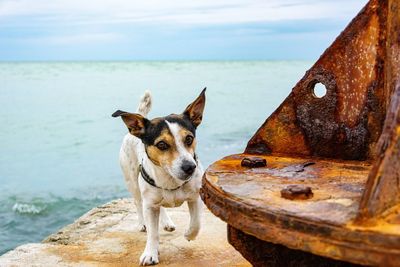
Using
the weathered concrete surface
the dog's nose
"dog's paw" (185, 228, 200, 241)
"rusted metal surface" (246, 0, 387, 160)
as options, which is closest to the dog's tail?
the weathered concrete surface

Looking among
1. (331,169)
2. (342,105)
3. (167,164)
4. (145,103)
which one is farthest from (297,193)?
(145,103)

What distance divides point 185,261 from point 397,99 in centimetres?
294

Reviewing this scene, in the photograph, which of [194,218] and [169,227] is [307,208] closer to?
[194,218]

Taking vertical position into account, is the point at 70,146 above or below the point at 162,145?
below

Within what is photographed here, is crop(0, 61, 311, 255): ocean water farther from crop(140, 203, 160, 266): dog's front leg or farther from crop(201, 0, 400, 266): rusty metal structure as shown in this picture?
crop(201, 0, 400, 266): rusty metal structure

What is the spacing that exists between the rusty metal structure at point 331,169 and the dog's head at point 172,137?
4.33ft

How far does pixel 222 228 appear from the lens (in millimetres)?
5242

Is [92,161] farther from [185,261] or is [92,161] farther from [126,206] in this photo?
[185,261]

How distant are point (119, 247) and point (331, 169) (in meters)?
2.82

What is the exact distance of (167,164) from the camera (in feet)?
14.0

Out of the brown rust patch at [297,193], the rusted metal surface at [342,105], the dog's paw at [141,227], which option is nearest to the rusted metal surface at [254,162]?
the rusted metal surface at [342,105]

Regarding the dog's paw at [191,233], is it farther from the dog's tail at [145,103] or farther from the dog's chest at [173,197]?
the dog's tail at [145,103]

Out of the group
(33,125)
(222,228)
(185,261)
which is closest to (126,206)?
(222,228)

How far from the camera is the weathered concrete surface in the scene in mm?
4598
